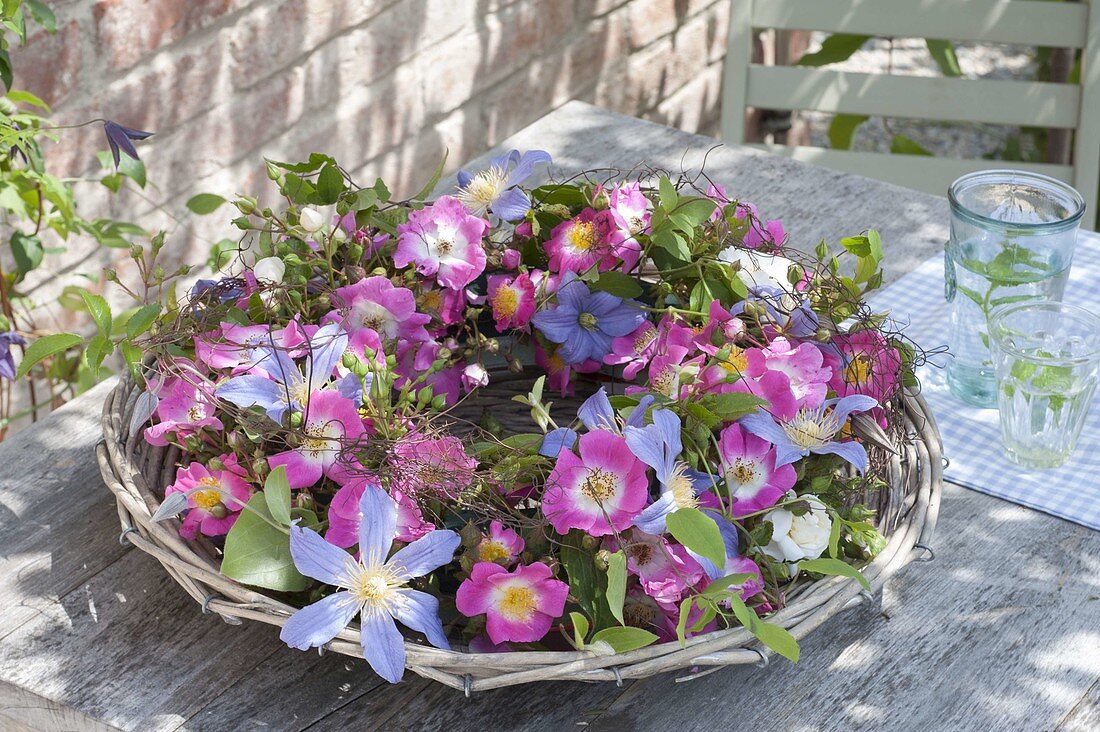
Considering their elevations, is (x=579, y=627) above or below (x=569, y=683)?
above

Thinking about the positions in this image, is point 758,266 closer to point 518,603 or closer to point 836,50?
point 518,603

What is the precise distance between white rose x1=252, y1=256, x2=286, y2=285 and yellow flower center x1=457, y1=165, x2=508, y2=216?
16 centimetres

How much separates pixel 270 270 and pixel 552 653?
0.37 meters

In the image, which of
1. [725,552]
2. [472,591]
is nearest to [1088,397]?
[725,552]

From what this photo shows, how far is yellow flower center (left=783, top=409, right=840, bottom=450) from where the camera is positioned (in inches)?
31.6

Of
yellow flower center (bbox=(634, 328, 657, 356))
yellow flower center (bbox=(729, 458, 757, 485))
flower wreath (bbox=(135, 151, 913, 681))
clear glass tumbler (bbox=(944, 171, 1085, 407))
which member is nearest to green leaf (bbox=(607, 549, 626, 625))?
flower wreath (bbox=(135, 151, 913, 681))

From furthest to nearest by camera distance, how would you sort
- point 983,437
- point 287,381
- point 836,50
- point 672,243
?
point 836,50
point 983,437
point 672,243
point 287,381

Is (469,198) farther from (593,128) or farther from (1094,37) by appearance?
(1094,37)

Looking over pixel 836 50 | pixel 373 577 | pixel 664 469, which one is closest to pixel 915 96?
pixel 836 50

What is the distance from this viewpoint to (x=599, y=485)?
2.43 feet

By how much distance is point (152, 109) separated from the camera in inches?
72.3

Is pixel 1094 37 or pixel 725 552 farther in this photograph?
pixel 1094 37

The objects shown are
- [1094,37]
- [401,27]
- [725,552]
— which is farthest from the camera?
[401,27]

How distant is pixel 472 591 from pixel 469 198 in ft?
1.19
